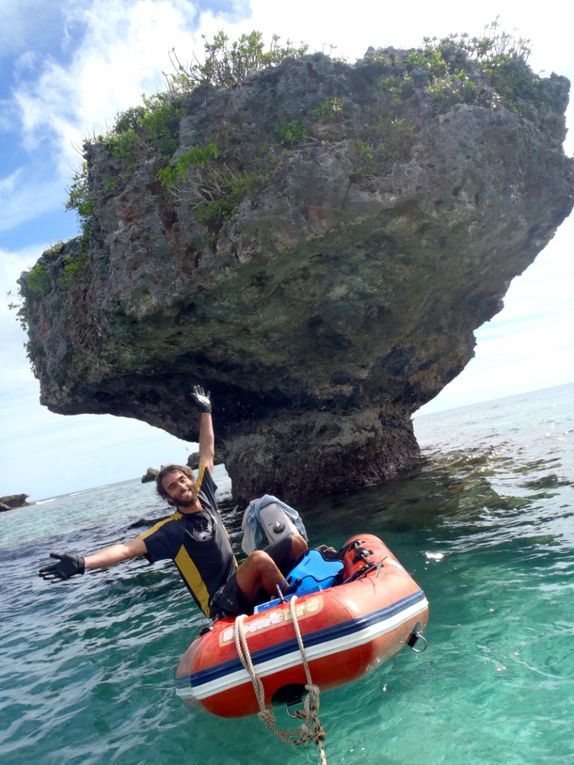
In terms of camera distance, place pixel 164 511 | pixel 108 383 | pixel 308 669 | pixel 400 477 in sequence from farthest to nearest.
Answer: pixel 164 511, pixel 400 477, pixel 108 383, pixel 308 669

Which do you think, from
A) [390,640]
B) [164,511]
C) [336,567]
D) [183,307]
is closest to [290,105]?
[183,307]

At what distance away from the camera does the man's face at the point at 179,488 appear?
18.3 ft

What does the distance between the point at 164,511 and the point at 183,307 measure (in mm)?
12755

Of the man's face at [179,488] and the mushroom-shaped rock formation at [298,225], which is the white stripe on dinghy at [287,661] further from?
the mushroom-shaped rock formation at [298,225]

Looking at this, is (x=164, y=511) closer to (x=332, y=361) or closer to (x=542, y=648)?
(x=332, y=361)

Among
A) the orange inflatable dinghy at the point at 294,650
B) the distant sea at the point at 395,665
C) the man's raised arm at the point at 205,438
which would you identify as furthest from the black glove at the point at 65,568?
the man's raised arm at the point at 205,438

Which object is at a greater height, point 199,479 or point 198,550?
point 199,479

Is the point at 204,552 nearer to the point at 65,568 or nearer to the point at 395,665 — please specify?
the point at 65,568

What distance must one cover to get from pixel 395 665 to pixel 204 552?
2093 mm

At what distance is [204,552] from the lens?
5594 mm

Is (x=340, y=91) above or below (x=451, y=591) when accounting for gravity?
above

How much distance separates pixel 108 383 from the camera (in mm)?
13164

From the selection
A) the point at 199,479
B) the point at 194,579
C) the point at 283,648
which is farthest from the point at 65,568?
the point at 199,479

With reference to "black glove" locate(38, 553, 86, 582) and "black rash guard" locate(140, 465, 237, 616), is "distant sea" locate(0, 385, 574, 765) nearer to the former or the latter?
"black rash guard" locate(140, 465, 237, 616)
